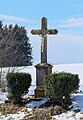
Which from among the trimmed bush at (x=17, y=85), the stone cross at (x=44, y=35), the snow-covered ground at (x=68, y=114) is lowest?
the snow-covered ground at (x=68, y=114)

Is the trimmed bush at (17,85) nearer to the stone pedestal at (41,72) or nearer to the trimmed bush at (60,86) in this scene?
the stone pedestal at (41,72)

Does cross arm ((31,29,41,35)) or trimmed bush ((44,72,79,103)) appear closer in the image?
trimmed bush ((44,72,79,103))

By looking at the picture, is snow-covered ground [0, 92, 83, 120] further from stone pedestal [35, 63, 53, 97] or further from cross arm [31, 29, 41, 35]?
cross arm [31, 29, 41, 35]

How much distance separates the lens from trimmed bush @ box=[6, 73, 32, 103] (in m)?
13.8

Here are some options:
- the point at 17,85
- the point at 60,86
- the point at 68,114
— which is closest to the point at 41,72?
the point at 17,85

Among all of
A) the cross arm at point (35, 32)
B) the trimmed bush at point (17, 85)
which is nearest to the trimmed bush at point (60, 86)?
the trimmed bush at point (17, 85)

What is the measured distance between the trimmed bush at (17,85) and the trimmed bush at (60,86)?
1399mm

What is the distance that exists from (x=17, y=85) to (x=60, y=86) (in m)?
2.07

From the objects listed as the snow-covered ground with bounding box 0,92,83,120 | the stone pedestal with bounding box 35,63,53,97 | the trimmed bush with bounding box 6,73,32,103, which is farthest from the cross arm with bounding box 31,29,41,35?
the snow-covered ground with bounding box 0,92,83,120

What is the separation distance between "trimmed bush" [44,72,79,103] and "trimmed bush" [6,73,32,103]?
1.40 metres

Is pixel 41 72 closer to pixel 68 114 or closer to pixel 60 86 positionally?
pixel 60 86

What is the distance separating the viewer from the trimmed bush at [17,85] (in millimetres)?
13758

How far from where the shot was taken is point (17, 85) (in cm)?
1372

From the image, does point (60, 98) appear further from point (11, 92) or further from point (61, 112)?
point (11, 92)
